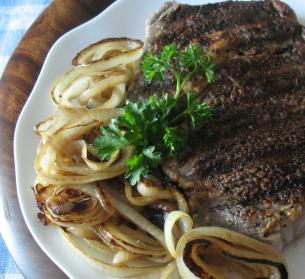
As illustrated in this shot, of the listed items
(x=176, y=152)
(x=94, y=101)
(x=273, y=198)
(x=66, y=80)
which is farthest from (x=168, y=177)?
(x=66, y=80)

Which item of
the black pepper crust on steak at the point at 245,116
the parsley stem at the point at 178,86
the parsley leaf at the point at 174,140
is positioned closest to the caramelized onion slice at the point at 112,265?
the black pepper crust on steak at the point at 245,116

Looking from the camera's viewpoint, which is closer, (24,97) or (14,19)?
(24,97)

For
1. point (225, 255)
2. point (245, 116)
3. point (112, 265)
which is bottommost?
point (225, 255)

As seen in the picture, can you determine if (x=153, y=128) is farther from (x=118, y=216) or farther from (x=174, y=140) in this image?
(x=118, y=216)

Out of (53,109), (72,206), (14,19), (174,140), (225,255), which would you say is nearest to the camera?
(225,255)

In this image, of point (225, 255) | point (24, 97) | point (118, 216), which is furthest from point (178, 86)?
point (24, 97)

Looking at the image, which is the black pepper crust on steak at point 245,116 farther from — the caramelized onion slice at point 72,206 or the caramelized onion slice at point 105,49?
the caramelized onion slice at point 72,206

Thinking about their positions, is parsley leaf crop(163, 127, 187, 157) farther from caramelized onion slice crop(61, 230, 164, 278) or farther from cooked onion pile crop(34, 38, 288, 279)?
caramelized onion slice crop(61, 230, 164, 278)
